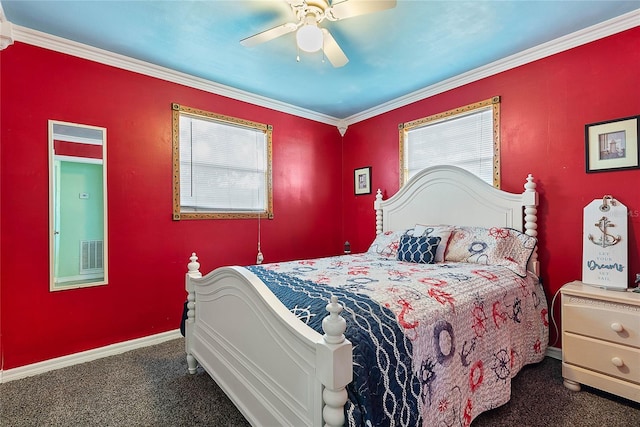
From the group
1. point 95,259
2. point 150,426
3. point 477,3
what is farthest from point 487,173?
point 95,259

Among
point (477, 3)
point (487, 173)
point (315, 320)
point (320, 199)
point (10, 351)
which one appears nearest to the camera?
point (315, 320)

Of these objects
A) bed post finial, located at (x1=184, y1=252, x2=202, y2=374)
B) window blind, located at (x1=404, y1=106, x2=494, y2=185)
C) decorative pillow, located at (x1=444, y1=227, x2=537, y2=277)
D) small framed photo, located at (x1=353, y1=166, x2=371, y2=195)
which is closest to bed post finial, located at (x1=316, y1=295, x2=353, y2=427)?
bed post finial, located at (x1=184, y1=252, x2=202, y2=374)

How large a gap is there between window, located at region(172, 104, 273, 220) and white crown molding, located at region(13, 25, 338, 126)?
260 millimetres

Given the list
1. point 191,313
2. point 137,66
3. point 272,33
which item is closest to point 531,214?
point 272,33

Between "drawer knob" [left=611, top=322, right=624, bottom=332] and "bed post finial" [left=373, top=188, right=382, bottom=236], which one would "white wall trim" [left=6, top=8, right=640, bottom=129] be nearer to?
"bed post finial" [left=373, top=188, right=382, bottom=236]

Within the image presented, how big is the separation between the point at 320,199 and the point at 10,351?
320cm

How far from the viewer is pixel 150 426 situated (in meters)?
1.68

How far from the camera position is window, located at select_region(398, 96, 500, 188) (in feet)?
9.51

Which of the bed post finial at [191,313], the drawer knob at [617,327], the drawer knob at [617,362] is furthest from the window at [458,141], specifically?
the bed post finial at [191,313]

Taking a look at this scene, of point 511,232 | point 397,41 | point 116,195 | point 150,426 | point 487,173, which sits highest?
point 397,41

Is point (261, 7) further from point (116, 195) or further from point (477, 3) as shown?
point (116, 195)

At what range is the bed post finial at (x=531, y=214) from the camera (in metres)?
2.48

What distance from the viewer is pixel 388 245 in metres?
3.09

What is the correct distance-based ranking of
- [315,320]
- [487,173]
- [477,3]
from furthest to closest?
[487,173] → [477,3] → [315,320]
